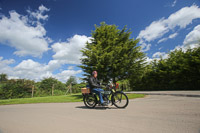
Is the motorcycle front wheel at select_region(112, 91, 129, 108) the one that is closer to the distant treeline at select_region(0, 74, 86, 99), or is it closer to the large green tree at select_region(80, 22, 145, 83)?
the large green tree at select_region(80, 22, 145, 83)

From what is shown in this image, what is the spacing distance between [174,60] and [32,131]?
20354 mm

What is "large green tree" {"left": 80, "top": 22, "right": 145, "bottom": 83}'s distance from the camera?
1195 centimetres

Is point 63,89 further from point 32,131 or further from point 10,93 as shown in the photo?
point 32,131

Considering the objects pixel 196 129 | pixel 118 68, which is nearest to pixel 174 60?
pixel 118 68

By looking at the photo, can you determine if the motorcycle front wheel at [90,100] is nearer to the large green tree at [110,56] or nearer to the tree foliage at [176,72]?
the large green tree at [110,56]

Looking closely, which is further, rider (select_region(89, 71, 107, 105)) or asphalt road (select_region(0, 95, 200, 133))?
rider (select_region(89, 71, 107, 105))

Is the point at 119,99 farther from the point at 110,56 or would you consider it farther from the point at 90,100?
the point at 110,56

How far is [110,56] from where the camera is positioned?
459 inches

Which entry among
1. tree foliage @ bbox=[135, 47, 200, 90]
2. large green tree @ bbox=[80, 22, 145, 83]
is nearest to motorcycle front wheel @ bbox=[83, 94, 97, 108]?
large green tree @ bbox=[80, 22, 145, 83]

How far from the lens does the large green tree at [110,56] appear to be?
11945 mm

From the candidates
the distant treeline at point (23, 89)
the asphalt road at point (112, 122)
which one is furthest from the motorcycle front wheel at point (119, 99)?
the distant treeline at point (23, 89)

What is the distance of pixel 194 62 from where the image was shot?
47.9ft

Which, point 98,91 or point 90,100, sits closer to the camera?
point 98,91

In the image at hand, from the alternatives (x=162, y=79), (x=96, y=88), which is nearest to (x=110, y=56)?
(x=96, y=88)
